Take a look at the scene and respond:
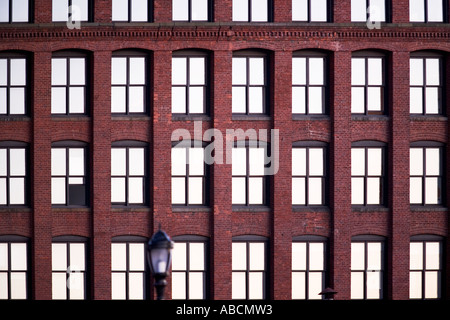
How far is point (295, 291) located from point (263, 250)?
1979mm

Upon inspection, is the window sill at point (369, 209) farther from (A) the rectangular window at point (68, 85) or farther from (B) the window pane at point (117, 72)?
(A) the rectangular window at point (68, 85)

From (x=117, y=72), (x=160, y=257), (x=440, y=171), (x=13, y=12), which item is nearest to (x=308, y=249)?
(x=440, y=171)

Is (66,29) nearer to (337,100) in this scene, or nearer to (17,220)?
(17,220)

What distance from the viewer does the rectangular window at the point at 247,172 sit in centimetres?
3216

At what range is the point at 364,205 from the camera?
3262 cm

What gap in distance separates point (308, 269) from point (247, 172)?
441cm

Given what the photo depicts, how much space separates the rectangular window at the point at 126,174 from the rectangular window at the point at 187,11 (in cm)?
527

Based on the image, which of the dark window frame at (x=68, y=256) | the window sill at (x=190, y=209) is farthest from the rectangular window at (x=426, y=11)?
the dark window frame at (x=68, y=256)

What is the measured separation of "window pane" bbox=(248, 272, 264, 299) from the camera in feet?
105

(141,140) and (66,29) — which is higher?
(66,29)

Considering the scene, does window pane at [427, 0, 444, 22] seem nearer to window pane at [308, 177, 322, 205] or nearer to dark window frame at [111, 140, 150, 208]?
window pane at [308, 177, 322, 205]

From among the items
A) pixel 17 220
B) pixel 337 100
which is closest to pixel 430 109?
pixel 337 100

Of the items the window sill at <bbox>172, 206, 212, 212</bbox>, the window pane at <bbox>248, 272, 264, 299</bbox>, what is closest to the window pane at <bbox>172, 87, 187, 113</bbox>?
the window sill at <bbox>172, 206, 212, 212</bbox>

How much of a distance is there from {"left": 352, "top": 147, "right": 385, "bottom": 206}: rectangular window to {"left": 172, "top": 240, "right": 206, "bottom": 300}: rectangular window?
6.46 m
